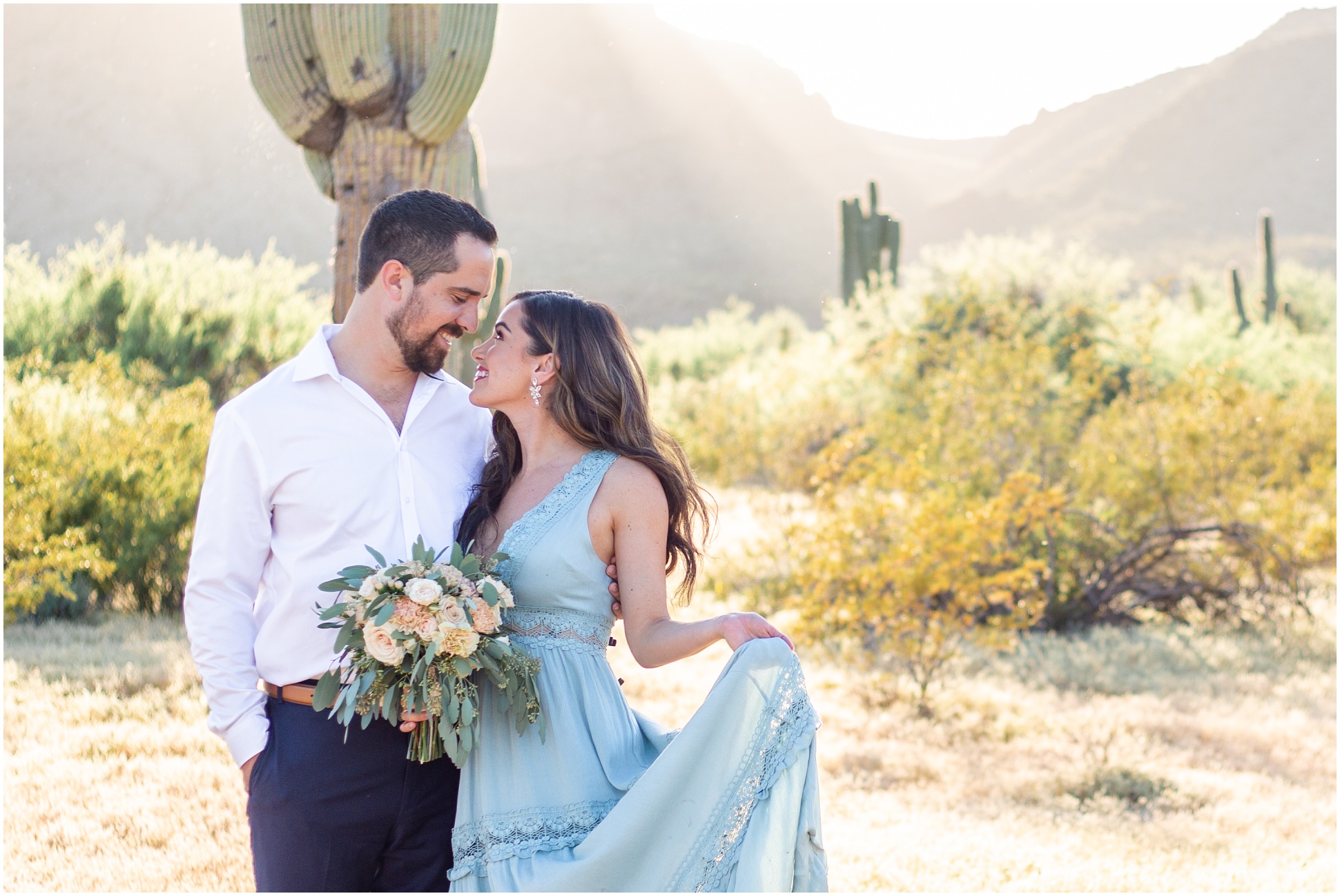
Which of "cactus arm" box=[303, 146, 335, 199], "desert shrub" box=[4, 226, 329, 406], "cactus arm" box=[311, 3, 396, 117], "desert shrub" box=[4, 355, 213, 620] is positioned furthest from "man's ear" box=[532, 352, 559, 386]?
"desert shrub" box=[4, 226, 329, 406]

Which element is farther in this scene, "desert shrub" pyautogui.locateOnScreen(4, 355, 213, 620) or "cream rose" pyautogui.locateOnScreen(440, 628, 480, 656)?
"desert shrub" pyautogui.locateOnScreen(4, 355, 213, 620)

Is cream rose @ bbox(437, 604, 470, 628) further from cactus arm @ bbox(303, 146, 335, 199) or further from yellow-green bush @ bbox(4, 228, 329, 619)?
yellow-green bush @ bbox(4, 228, 329, 619)

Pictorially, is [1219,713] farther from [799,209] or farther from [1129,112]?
[1129,112]

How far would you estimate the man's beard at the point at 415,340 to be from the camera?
2.56 m

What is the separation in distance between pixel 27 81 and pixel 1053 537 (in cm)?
6400

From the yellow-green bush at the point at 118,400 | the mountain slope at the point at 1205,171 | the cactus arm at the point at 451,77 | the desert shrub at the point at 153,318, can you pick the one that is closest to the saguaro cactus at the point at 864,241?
the yellow-green bush at the point at 118,400

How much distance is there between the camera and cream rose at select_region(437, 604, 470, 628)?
2.08 m

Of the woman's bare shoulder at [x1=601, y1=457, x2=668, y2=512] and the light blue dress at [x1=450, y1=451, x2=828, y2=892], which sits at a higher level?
the woman's bare shoulder at [x1=601, y1=457, x2=668, y2=512]

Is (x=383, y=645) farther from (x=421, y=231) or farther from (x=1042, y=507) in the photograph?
(x=1042, y=507)

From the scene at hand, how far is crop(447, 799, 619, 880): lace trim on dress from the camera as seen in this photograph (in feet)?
7.38

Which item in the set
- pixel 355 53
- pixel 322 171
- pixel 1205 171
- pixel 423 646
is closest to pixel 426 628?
pixel 423 646

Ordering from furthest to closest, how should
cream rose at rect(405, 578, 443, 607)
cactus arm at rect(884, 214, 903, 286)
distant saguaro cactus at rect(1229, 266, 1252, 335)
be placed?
1. distant saguaro cactus at rect(1229, 266, 1252, 335)
2. cactus arm at rect(884, 214, 903, 286)
3. cream rose at rect(405, 578, 443, 607)

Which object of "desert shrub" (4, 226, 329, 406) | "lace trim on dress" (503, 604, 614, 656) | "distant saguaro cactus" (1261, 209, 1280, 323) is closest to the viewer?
"lace trim on dress" (503, 604, 614, 656)

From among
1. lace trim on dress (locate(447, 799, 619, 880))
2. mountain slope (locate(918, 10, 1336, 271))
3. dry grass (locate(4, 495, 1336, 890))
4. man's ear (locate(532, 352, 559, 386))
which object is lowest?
dry grass (locate(4, 495, 1336, 890))
